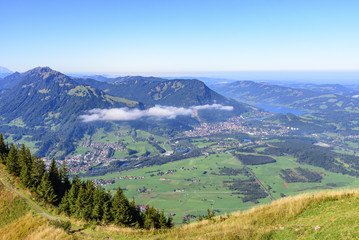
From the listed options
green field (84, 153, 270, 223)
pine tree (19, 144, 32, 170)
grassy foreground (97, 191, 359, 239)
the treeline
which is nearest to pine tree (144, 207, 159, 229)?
the treeline

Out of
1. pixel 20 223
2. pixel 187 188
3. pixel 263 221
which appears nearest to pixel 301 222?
pixel 263 221

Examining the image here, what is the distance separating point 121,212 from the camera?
94.2 ft

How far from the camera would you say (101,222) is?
27375 millimetres

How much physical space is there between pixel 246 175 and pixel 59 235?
140133mm

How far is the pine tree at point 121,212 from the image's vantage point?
28.4 m

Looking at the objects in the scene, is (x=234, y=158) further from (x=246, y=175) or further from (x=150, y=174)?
(x=150, y=174)

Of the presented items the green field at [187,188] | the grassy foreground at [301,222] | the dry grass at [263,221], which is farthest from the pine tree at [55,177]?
the green field at [187,188]

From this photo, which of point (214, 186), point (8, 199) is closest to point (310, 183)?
point (214, 186)

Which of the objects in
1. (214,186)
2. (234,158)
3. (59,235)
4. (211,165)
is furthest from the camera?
(234,158)

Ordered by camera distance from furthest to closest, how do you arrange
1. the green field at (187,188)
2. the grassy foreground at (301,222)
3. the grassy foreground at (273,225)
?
the green field at (187,188)
the grassy foreground at (273,225)
the grassy foreground at (301,222)

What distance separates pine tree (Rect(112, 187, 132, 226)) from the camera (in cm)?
2844

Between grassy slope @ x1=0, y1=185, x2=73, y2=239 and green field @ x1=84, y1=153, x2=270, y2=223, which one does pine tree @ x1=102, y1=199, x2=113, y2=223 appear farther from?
green field @ x1=84, y1=153, x2=270, y2=223

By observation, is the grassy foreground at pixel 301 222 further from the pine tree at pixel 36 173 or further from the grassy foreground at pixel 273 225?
the pine tree at pixel 36 173

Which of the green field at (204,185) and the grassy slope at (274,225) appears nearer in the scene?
the grassy slope at (274,225)
